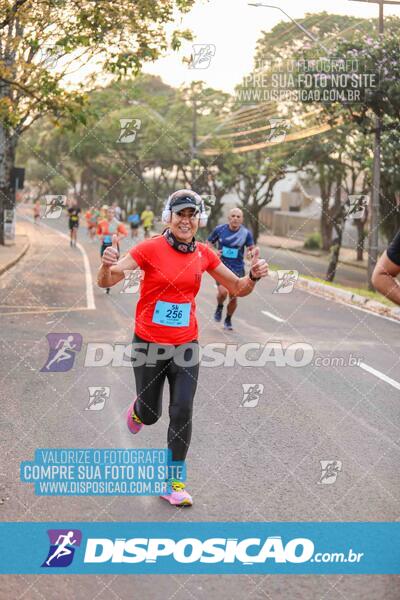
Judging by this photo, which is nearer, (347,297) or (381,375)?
(381,375)

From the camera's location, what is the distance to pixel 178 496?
5793mm

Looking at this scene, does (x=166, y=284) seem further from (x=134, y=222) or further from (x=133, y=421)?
(x=134, y=222)

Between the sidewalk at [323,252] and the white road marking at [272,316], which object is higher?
the white road marking at [272,316]

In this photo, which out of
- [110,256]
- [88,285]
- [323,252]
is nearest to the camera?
[110,256]

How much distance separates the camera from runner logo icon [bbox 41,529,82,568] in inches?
192

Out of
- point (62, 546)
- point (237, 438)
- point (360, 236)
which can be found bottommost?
point (360, 236)

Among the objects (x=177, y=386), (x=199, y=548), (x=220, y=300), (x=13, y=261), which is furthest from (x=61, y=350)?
(x=13, y=261)

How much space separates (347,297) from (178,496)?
16.7 meters

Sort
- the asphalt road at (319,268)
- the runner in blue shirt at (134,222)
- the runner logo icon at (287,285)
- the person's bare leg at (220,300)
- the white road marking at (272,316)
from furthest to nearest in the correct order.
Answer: the runner in blue shirt at (134,222), the asphalt road at (319,268), the runner logo icon at (287,285), the white road marking at (272,316), the person's bare leg at (220,300)

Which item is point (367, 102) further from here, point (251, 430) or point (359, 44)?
point (251, 430)

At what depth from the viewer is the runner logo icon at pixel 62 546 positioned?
4.88 meters

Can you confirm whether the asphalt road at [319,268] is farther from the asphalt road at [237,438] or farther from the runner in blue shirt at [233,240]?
the asphalt road at [237,438]

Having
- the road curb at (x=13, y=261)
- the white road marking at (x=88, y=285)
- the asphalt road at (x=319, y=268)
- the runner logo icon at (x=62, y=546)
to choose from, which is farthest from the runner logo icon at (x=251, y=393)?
the asphalt road at (x=319, y=268)

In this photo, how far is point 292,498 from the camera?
19.6 feet
